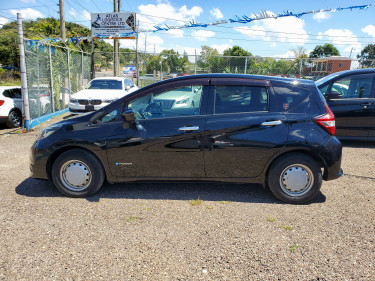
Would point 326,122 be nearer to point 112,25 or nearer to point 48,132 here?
point 48,132

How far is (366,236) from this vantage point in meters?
3.14

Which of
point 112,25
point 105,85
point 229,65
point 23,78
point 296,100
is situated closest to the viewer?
point 296,100

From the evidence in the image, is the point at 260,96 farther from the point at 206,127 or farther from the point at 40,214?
the point at 40,214

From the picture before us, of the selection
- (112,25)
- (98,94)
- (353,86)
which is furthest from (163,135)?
(112,25)

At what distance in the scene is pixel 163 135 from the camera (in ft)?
12.5

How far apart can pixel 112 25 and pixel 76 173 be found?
16737mm

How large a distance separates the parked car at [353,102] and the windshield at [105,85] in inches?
298

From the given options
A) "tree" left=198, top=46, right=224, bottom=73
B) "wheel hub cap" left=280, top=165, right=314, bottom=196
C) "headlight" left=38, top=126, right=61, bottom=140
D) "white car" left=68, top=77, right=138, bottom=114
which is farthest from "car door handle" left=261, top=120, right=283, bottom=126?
"tree" left=198, top=46, right=224, bottom=73

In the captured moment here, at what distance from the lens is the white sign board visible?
60.4ft

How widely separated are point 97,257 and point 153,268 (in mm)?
560

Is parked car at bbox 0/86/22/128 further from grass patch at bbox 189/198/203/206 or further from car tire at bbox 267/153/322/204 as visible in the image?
car tire at bbox 267/153/322/204

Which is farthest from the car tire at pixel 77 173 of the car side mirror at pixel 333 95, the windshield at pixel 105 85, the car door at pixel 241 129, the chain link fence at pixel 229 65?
the chain link fence at pixel 229 65

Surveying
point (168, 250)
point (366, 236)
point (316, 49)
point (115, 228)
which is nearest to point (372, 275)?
point (366, 236)

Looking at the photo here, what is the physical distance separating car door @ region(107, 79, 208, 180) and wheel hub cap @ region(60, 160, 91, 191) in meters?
0.37
